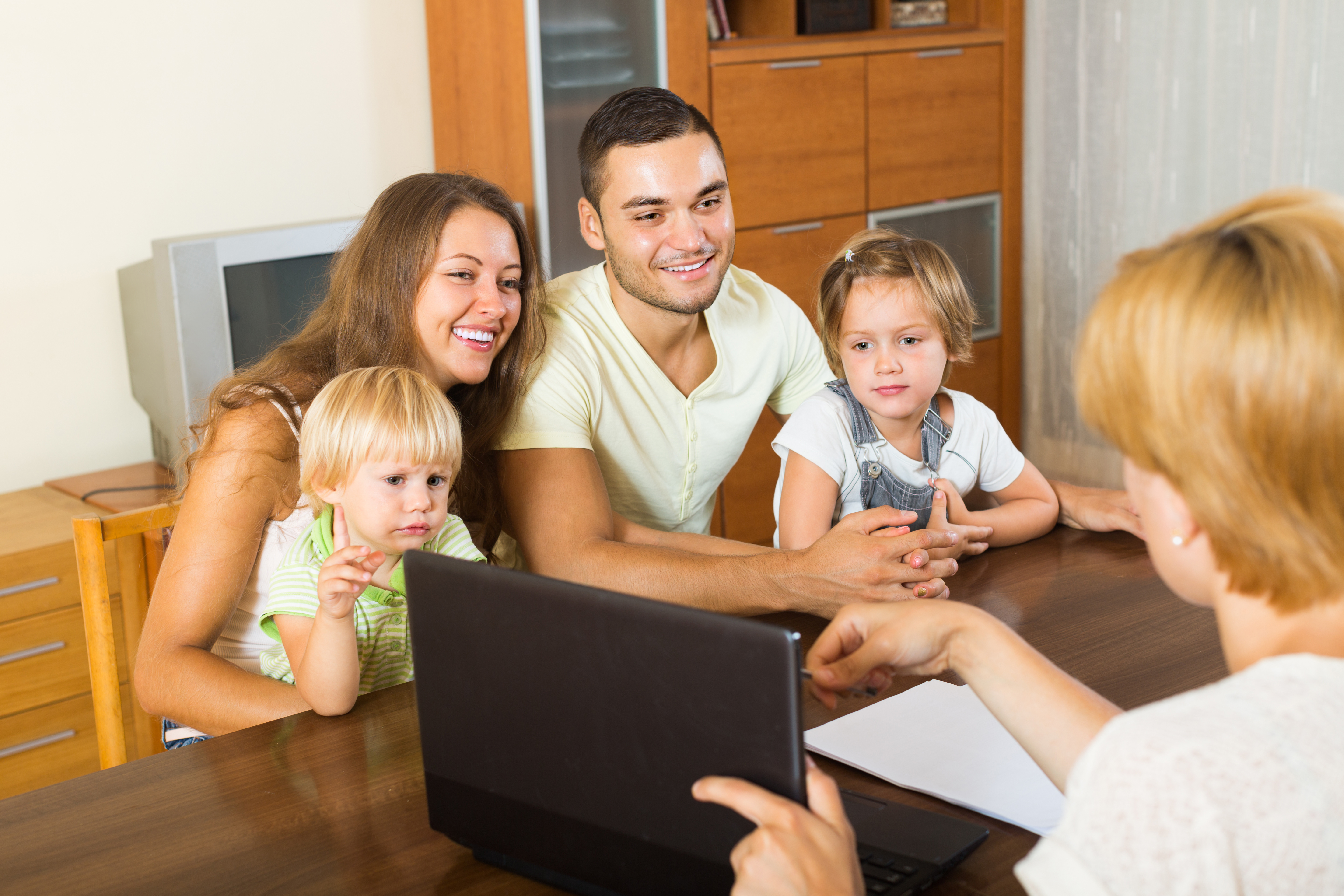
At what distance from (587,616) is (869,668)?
268 mm

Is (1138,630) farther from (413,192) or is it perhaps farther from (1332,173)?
(1332,173)

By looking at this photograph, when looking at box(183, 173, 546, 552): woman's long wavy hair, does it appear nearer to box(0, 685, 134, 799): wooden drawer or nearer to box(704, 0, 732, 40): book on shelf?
box(0, 685, 134, 799): wooden drawer

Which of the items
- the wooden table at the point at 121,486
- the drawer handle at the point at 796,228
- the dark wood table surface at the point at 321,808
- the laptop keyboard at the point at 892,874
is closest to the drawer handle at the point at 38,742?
the wooden table at the point at 121,486

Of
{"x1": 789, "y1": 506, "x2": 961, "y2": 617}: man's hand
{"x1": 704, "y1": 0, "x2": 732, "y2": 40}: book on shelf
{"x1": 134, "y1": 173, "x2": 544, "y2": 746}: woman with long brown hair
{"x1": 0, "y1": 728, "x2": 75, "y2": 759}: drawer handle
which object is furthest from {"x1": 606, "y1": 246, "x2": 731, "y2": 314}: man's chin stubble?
{"x1": 704, "y1": 0, "x2": 732, "y2": 40}: book on shelf

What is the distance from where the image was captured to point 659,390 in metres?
1.88

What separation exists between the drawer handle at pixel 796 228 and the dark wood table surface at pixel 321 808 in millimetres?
2253

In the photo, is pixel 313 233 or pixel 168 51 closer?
pixel 313 233

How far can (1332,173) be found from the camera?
3.52 metres

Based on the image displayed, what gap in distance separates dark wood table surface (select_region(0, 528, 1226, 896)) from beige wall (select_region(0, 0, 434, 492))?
1.91m

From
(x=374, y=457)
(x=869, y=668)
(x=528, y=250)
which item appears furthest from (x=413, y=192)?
(x=869, y=668)

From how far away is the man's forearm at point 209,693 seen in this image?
50.9 inches

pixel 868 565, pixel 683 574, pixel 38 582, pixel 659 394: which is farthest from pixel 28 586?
pixel 868 565

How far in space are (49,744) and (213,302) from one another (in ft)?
3.02

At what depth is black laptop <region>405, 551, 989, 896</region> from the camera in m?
0.72
